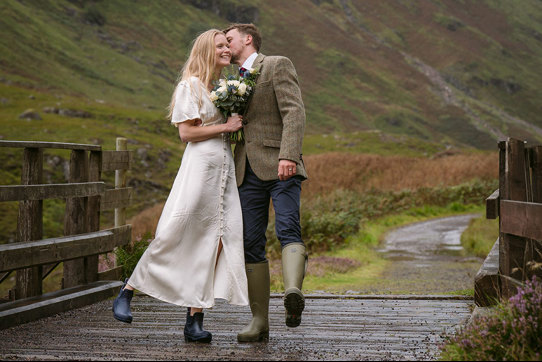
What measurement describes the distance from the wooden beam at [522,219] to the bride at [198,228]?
195cm

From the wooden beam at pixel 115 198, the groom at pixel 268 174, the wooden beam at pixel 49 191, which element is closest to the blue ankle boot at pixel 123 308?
the groom at pixel 268 174

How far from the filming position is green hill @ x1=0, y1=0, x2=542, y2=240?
55750 mm

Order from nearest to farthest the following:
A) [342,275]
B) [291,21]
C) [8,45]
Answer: [342,275], [8,45], [291,21]

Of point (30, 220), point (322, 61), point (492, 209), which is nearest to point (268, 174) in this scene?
point (492, 209)

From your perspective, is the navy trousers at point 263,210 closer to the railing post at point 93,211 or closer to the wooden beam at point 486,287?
Result: the wooden beam at point 486,287

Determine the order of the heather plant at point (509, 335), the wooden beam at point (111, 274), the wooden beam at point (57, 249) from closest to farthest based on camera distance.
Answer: the heather plant at point (509, 335) < the wooden beam at point (57, 249) < the wooden beam at point (111, 274)

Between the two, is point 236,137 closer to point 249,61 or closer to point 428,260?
point 249,61

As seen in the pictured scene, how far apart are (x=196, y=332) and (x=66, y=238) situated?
216 cm

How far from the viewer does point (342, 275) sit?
1177 cm

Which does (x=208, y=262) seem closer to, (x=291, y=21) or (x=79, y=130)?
(x=79, y=130)

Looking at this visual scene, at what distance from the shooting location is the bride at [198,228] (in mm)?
5082

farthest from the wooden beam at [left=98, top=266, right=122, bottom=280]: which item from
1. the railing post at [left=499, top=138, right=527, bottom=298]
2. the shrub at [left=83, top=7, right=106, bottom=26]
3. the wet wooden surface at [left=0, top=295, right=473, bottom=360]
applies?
the shrub at [left=83, top=7, right=106, bottom=26]

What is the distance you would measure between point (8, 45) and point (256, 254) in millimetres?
92555

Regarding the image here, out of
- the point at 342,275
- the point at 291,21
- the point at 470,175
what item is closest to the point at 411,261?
the point at 342,275
